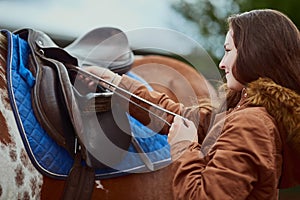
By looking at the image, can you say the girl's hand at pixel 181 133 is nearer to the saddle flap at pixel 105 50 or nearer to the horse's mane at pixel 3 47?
the horse's mane at pixel 3 47

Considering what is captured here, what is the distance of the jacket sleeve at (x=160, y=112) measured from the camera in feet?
5.40

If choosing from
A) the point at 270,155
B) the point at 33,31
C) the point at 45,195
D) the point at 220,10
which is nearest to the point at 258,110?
the point at 270,155

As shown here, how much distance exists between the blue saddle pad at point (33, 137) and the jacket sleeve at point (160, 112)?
10cm

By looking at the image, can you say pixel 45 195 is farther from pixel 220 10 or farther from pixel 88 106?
pixel 220 10

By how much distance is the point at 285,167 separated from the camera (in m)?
1.41

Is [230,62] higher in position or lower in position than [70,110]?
higher

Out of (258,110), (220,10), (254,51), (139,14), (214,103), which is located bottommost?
(139,14)

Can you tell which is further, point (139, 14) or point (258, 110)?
point (139, 14)

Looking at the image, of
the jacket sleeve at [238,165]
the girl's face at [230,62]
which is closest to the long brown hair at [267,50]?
the girl's face at [230,62]

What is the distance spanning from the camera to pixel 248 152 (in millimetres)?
1264

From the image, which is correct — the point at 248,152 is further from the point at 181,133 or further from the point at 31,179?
the point at 31,179

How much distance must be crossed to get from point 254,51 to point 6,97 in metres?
0.66

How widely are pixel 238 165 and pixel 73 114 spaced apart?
0.51 meters

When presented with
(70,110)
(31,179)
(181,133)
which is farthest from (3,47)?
(181,133)
